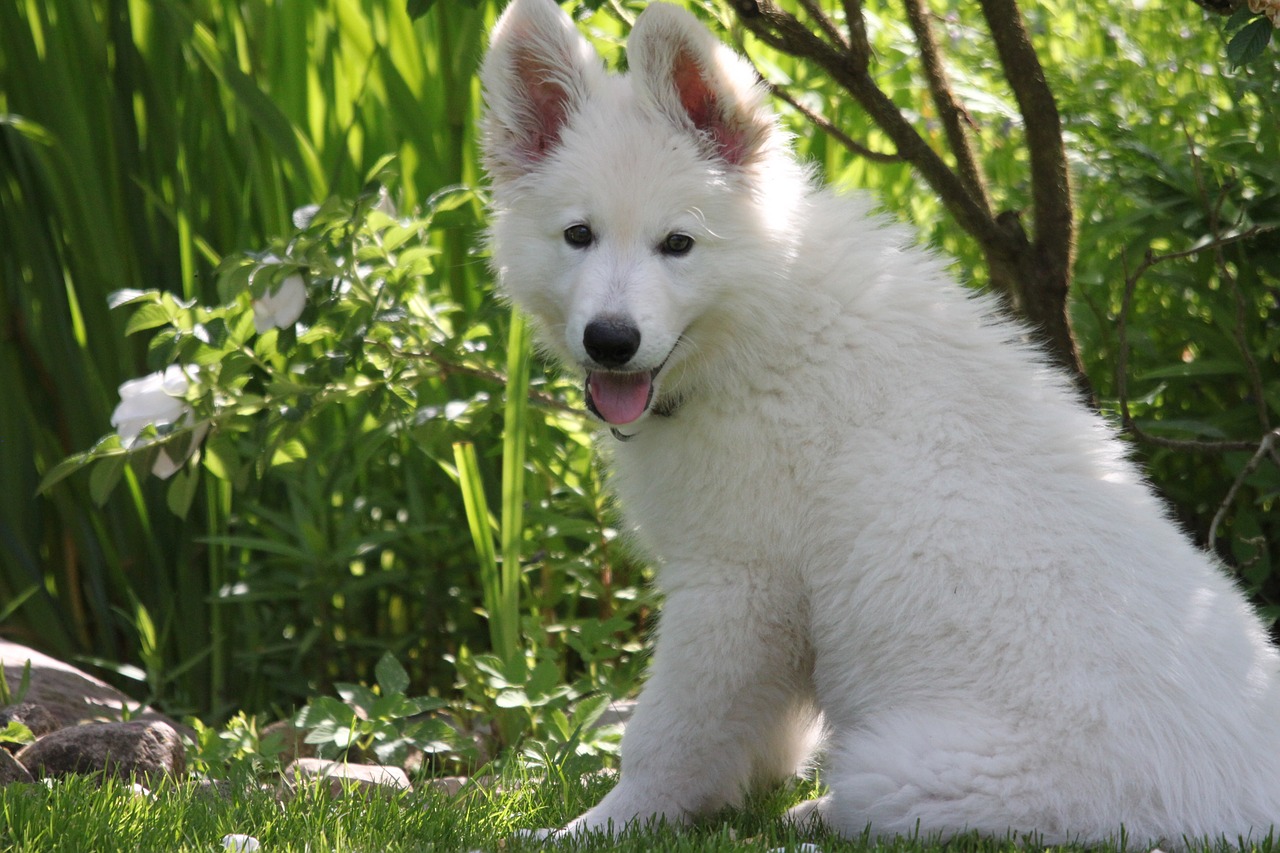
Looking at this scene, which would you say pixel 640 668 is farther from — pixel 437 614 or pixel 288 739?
pixel 288 739

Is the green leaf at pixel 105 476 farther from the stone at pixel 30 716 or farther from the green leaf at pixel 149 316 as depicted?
the stone at pixel 30 716

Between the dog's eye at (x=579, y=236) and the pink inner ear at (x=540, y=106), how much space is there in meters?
0.27

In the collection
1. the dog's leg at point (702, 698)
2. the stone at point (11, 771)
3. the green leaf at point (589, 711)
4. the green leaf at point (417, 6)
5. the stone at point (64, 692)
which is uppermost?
the green leaf at point (417, 6)

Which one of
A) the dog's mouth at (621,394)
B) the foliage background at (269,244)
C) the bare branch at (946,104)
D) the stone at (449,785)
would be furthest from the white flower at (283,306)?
the bare branch at (946,104)

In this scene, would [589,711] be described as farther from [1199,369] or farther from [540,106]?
[1199,369]

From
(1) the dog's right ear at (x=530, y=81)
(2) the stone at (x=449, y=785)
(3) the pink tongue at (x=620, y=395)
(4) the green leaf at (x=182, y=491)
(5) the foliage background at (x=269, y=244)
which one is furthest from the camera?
(5) the foliage background at (x=269, y=244)

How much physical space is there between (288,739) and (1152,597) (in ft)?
8.70

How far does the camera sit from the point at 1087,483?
271 cm

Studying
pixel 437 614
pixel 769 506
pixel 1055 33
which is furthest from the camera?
pixel 1055 33

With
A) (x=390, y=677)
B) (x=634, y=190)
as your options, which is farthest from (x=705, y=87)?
(x=390, y=677)

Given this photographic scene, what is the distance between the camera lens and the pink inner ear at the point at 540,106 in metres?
3.08

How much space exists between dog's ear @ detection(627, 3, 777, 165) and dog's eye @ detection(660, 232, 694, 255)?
0.24m

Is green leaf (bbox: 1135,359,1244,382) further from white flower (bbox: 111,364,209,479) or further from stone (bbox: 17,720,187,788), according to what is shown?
stone (bbox: 17,720,187,788)

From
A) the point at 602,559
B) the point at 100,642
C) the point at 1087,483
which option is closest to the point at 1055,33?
the point at 602,559
